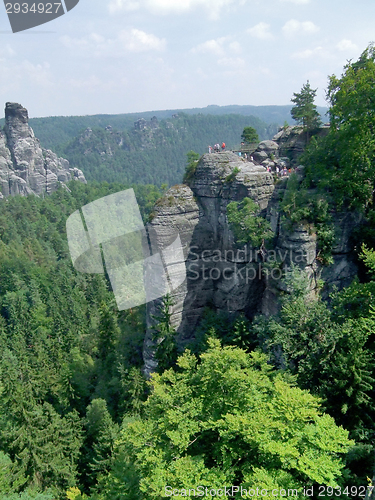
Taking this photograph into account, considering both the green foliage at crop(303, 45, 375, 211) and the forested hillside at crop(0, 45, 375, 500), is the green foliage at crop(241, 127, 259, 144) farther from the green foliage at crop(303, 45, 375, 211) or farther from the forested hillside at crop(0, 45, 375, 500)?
the green foliage at crop(303, 45, 375, 211)

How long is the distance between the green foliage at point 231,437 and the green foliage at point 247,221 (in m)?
10.9

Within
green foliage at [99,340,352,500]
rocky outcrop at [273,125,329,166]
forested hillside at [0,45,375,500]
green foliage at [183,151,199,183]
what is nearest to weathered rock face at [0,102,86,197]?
forested hillside at [0,45,375,500]

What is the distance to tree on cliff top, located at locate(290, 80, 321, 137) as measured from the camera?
30406 mm

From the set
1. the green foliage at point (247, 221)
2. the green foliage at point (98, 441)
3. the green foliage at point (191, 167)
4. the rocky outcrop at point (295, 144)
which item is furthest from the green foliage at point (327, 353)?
the rocky outcrop at point (295, 144)

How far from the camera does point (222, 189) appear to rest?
28219 mm

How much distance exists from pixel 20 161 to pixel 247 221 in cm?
10263

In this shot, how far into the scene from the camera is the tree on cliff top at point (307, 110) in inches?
1197

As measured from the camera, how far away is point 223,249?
29.1 m

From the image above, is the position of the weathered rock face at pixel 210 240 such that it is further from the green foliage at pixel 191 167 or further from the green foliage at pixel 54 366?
the green foliage at pixel 54 366

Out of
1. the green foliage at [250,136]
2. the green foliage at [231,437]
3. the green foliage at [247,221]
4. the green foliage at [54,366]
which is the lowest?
the green foliage at [54,366]

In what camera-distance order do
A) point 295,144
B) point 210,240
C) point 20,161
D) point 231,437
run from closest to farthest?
point 231,437, point 210,240, point 295,144, point 20,161

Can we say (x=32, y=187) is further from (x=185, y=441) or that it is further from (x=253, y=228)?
(x=185, y=441)

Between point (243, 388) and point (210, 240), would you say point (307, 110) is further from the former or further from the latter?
point (243, 388)

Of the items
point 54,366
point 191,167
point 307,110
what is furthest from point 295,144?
point 54,366
